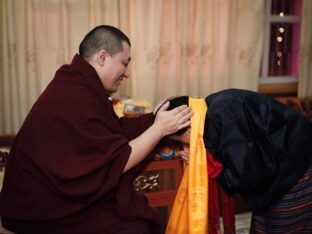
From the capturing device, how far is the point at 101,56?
150 cm

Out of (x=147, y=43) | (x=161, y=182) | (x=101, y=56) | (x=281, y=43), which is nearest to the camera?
(x=101, y=56)

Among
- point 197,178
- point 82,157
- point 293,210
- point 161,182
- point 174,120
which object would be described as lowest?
point 161,182

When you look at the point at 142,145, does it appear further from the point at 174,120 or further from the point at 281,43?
the point at 281,43

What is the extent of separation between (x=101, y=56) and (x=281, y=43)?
208 centimetres

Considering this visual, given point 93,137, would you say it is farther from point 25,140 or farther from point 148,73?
point 148,73

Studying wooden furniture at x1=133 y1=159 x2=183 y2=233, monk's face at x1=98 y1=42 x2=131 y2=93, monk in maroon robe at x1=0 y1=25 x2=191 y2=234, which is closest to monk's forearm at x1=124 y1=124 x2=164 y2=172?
monk in maroon robe at x1=0 y1=25 x2=191 y2=234

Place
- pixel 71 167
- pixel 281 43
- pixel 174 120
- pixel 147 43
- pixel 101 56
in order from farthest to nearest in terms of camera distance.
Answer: pixel 281 43 → pixel 147 43 → pixel 101 56 → pixel 174 120 → pixel 71 167

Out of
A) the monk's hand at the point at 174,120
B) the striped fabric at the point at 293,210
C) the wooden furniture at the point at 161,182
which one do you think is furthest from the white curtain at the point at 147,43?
the striped fabric at the point at 293,210

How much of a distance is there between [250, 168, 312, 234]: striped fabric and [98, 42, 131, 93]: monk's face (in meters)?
0.84

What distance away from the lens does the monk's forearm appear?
1.36 m

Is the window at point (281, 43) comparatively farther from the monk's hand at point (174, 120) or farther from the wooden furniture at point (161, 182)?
the monk's hand at point (174, 120)

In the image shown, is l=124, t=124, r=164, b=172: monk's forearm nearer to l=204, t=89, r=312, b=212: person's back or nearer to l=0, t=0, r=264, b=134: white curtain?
l=204, t=89, r=312, b=212: person's back

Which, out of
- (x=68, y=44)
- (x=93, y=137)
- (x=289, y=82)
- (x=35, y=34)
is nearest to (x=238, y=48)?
(x=289, y=82)

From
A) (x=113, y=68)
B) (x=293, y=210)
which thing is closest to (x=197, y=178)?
(x=293, y=210)
